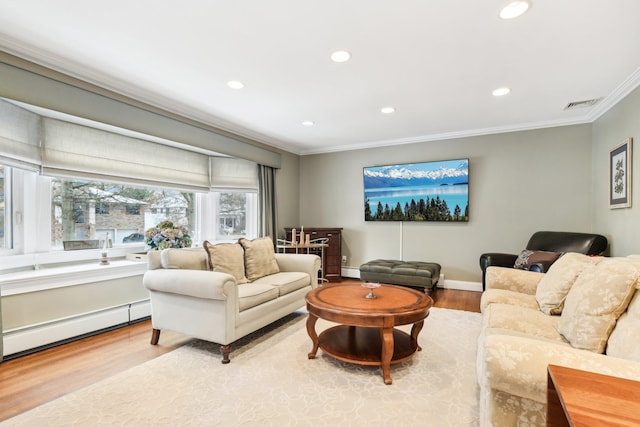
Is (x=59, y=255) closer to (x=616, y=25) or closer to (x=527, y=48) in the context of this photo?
(x=527, y=48)

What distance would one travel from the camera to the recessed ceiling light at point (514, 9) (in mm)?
1842

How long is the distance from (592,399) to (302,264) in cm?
304

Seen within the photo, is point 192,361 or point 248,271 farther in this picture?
point 248,271

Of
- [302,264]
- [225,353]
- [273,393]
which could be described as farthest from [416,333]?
[302,264]

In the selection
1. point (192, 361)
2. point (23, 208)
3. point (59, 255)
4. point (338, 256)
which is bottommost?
point (192, 361)

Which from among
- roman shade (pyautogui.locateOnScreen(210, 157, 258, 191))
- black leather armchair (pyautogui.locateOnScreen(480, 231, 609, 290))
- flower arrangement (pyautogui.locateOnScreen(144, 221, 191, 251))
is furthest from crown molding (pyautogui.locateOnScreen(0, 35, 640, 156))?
black leather armchair (pyautogui.locateOnScreen(480, 231, 609, 290))

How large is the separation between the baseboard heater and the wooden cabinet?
2.69m

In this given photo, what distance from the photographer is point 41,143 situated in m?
2.83

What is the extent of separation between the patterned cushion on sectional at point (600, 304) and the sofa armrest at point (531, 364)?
1.41 ft

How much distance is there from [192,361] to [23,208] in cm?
219

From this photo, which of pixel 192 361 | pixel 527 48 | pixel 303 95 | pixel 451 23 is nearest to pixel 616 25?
pixel 527 48

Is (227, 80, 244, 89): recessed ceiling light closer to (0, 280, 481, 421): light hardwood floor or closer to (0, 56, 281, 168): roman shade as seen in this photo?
(0, 56, 281, 168): roman shade

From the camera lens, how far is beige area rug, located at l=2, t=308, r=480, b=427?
1714 mm

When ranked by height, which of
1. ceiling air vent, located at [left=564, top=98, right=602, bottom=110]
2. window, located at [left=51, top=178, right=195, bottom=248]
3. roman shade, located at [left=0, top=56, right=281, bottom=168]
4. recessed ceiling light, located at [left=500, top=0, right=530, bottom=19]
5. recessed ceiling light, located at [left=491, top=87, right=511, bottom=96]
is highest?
recessed ceiling light, located at [left=500, top=0, right=530, bottom=19]
